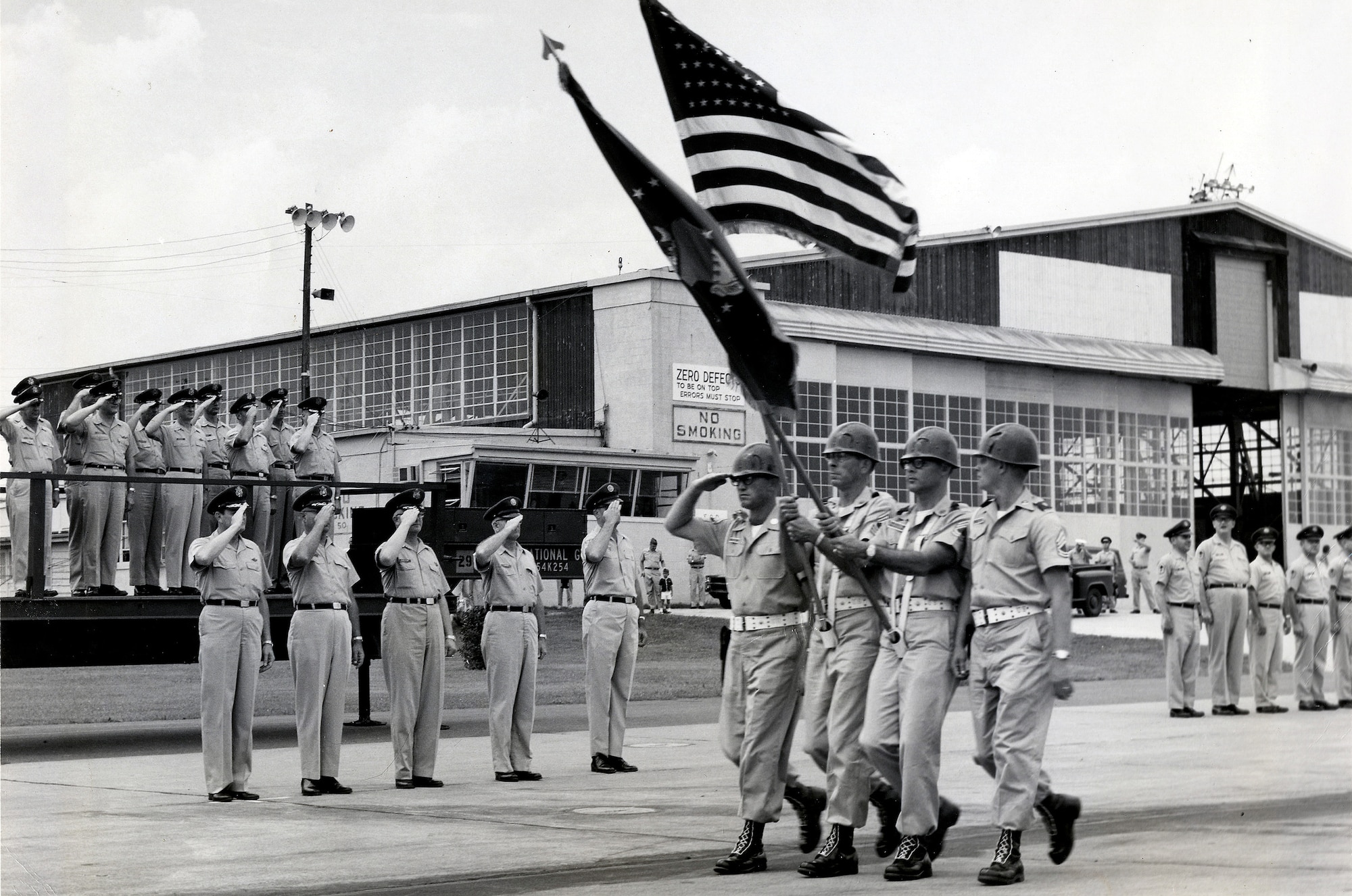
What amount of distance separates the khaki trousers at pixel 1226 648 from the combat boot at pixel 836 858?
37.6 ft

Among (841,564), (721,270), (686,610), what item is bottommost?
(686,610)

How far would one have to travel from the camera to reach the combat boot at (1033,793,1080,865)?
25.0 ft

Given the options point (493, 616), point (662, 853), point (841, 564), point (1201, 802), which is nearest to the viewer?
point (841, 564)

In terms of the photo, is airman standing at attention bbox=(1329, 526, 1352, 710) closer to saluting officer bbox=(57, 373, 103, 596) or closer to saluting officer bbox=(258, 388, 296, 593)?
saluting officer bbox=(258, 388, 296, 593)

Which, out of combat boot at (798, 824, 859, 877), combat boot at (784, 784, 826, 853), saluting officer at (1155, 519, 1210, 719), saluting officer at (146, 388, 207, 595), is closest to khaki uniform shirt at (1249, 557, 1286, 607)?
saluting officer at (1155, 519, 1210, 719)

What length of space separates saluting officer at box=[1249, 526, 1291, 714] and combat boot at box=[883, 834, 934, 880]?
11.9 metres

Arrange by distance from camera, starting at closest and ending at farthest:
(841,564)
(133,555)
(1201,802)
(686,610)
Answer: (841,564)
(1201,802)
(133,555)
(686,610)

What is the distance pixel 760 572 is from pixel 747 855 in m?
1.40

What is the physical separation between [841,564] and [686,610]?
29.8 metres

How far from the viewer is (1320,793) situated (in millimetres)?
10672

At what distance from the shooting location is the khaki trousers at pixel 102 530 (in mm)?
13977

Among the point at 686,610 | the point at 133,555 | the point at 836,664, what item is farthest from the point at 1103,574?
the point at 836,664

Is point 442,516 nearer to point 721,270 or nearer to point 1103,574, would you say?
point 721,270

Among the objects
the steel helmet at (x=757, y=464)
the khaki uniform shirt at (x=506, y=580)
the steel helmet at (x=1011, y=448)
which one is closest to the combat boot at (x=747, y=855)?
the steel helmet at (x=757, y=464)
